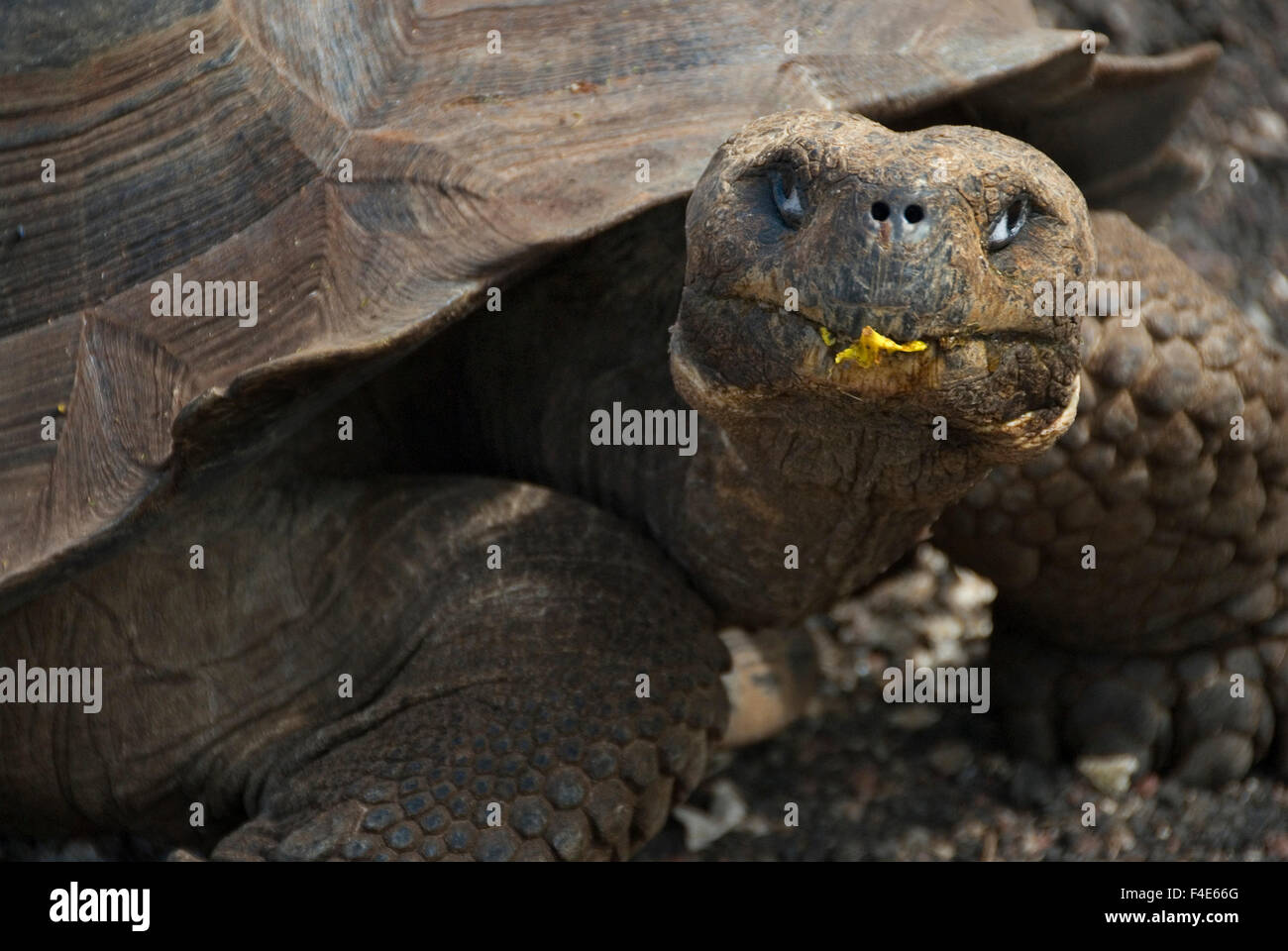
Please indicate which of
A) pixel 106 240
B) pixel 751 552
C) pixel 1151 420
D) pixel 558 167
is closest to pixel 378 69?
pixel 558 167

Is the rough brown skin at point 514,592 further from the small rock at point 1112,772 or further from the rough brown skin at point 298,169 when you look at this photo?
the rough brown skin at point 298,169

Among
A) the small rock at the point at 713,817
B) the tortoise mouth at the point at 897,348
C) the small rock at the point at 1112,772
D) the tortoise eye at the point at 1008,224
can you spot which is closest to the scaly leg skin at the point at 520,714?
the small rock at the point at 713,817

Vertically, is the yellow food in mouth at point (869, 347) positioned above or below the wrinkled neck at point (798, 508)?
above

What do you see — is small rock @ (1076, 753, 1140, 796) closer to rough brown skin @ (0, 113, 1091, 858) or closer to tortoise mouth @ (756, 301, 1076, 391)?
rough brown skin @ (0, 113, 1091, 858)

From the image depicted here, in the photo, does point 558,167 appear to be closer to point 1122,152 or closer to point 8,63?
point 8,63

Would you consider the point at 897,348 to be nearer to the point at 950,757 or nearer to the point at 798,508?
the point at 798,508

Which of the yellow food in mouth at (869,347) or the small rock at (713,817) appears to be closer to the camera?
the yellow food in mouth at (869,347)

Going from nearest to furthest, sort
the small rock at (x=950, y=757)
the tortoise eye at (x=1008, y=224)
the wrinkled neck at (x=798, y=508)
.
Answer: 1. the tortoise eye at (x=1008, y=224)
2. the wrinkled neck at (x=798, y=508)
3. the small rock at (x=950, y=757)

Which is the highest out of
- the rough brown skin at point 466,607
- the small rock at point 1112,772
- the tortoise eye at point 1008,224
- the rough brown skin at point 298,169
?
the rough brown skin at point 298,169
